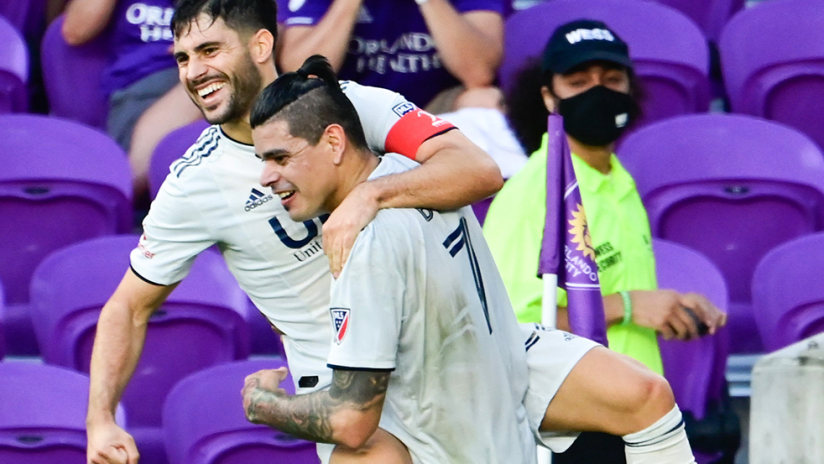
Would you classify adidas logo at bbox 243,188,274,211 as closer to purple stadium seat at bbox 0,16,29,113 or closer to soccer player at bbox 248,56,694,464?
A: soccer player at bbox 248,56,694,464

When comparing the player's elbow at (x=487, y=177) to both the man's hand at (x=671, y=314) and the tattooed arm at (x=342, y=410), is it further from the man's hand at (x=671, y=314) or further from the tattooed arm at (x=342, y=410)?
the man's hand at (x=671, y=314)

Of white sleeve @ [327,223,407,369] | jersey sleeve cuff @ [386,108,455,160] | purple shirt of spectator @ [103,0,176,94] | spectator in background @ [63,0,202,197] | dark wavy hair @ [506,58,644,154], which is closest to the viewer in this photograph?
white sleeve @ [327,223,407,369]

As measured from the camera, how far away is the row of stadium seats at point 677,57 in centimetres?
504

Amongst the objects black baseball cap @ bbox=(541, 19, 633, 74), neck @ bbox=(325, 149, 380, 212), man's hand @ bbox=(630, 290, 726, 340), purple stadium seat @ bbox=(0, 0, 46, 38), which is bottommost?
purple stadium seat @ bbox=(0, 0, 46, 38)

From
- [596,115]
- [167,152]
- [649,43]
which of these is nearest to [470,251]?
[596,115]

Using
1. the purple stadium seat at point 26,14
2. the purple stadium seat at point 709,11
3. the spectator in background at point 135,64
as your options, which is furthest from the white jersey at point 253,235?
the purple stadium seat at point 709,11

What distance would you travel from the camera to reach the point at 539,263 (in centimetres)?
347

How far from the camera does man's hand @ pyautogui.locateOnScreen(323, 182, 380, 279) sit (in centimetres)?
275

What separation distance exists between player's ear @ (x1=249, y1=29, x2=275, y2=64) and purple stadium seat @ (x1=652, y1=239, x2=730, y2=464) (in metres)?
1.50

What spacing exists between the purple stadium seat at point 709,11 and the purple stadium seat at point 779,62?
1.57 feet

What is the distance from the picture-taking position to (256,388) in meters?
3.01

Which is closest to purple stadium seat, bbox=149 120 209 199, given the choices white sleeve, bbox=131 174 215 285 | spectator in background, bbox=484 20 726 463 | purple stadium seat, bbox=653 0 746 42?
spectator in background, bbox=484 20 726 463

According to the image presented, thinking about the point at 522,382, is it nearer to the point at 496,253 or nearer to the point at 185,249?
the point at 496,253

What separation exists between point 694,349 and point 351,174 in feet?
5.29
